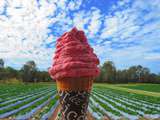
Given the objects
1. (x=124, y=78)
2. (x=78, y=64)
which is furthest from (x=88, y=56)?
(x=124, y=78)

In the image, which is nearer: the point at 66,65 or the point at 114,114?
the point at 66,65

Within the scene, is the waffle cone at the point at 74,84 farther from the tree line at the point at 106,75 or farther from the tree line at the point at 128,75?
the tree line at the point at 128,75

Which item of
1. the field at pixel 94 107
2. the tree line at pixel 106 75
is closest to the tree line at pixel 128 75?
the tree line at pixel 106 75

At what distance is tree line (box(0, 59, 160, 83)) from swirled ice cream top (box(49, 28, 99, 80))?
149 ft

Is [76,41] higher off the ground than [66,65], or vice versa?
[76,41]

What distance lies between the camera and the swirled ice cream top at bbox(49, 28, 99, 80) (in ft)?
5.70

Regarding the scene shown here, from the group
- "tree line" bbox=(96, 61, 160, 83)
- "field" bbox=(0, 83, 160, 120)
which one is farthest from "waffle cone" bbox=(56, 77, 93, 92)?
"tree line" bbox=(96, 61, 160, 83)

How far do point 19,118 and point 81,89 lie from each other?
23.3 feet

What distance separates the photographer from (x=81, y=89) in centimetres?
175

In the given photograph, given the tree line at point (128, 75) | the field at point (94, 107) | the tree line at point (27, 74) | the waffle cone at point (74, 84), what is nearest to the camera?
the waffle cone at point (74, 84)

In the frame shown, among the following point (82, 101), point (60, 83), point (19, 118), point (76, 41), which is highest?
point (76, 41)

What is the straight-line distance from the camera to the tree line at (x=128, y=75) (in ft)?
172

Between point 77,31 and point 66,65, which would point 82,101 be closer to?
point 66,65

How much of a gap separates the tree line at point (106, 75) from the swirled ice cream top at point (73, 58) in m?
45.5
